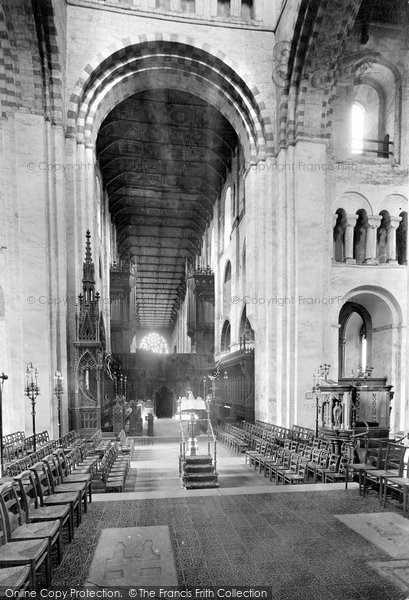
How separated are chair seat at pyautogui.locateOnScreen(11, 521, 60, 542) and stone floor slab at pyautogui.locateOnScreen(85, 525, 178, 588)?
61cm

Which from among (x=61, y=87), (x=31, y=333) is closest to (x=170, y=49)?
(x=61, y=87)

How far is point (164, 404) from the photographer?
25.1 metres

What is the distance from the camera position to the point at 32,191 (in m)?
13.7

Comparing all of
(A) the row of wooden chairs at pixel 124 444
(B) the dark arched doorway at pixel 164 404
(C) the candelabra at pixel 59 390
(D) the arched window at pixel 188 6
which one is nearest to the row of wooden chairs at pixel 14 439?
(C) the candelabra at pixel 59 390

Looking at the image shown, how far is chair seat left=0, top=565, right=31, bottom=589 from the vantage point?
3354 mm

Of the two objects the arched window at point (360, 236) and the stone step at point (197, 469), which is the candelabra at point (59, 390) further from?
the arched window at point (360, 236)

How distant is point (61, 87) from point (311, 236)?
9.82 m

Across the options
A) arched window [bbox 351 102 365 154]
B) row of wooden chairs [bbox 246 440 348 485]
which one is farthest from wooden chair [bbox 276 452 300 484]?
arched window [bbox 351 102 365 154]

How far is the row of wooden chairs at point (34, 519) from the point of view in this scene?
377 centimetres

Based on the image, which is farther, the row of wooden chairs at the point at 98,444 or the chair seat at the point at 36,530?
the row of wooden chairs at the point at 98,444

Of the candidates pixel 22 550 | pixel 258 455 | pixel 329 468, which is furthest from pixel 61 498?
pixel 258 455

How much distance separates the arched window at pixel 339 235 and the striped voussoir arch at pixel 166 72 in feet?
11.7

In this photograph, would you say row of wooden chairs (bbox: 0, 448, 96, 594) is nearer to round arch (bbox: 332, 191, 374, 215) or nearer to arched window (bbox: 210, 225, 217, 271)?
round arch (bbox: 332, 191, 374, 215)

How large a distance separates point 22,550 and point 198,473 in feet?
17.8
